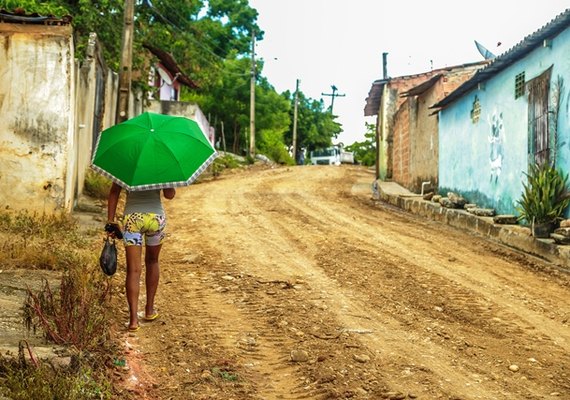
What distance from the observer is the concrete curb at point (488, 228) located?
980cm

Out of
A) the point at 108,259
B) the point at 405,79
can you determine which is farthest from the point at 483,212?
the point at 405,79

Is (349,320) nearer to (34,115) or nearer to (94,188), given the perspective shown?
(34,115)

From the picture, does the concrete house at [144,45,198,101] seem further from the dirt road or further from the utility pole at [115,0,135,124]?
the dirt road

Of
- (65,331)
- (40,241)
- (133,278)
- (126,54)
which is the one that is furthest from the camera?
(126,54)

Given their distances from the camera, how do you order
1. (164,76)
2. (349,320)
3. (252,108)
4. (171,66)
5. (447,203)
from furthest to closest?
1. (252,108)
2. (164,76)
3. (171,66)
4. (447,203)
5. (349,320)

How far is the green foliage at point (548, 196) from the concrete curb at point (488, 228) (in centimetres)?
39

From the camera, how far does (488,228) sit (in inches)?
491

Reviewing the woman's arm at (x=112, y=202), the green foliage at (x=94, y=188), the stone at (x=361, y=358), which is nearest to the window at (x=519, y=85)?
the green foliage at (x=94, y=188)

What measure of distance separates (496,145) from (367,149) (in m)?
47.0

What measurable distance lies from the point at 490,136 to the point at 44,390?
42.1 ft

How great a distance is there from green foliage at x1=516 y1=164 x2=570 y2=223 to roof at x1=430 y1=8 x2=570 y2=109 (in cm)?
221

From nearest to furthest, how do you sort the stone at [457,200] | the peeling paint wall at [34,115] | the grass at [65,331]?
the grass at [65,331] → the peeling paint wall at [34,115] → the stone at [457,200]

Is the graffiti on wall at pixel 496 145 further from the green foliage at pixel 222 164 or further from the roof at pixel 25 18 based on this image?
the green foliage at pixel 222 164

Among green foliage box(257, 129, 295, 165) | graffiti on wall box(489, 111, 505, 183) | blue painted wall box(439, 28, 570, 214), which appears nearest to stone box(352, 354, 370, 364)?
blue painted wall box(439, 28, 570, 214)
